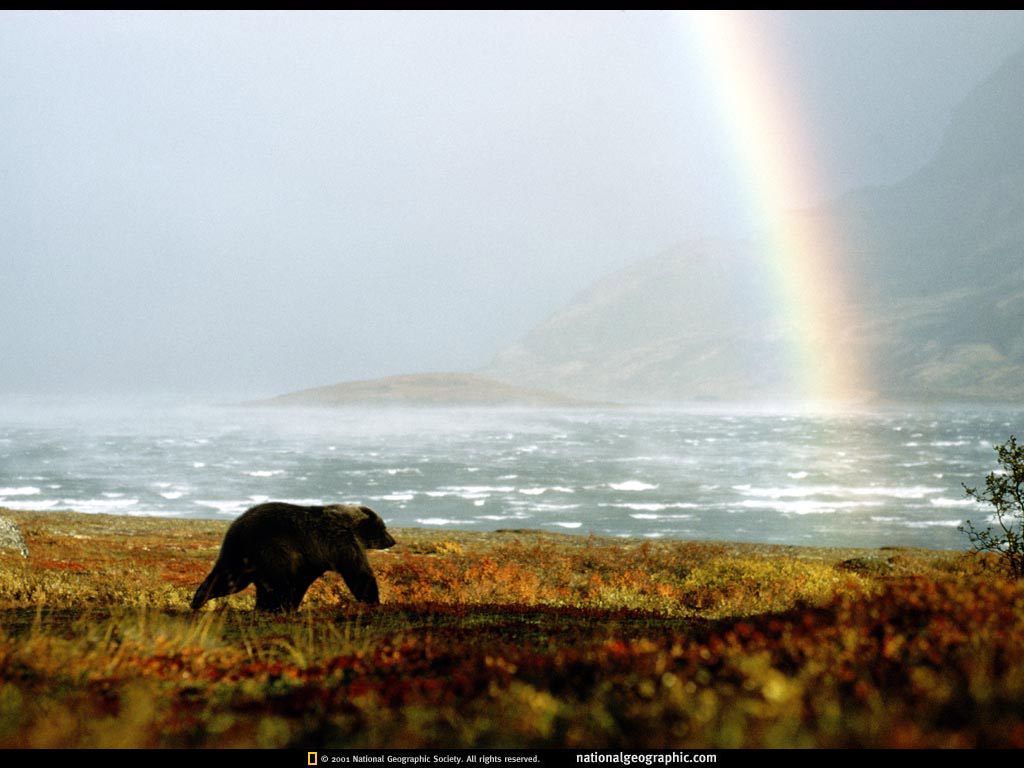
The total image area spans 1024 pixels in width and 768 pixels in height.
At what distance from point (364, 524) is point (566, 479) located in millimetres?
70236

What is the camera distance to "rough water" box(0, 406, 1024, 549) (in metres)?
53.8

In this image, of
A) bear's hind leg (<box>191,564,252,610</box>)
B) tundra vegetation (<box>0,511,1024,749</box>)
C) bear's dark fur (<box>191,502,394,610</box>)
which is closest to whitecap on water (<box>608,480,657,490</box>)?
bear's dark fur (<box>191,502,394,610</box>)

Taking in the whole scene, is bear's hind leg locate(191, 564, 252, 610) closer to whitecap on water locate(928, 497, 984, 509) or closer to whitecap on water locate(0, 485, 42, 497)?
whitecap on water locate(0, 485, 42, 497)

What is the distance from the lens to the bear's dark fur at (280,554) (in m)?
11.6

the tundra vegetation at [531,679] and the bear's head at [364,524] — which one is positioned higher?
the bear's head at [364,524]

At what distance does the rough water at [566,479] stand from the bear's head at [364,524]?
35.3 meters

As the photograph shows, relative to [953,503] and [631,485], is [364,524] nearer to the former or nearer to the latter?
→ [953,503]

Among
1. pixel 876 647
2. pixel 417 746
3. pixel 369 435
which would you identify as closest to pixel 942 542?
pixel 876 647

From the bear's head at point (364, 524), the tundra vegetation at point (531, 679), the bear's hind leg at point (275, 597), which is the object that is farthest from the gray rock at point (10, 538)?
the bear's head at point (364, 524)

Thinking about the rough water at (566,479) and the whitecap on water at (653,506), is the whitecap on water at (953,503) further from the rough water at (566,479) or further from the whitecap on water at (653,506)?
the whitecap on water at (653,506)

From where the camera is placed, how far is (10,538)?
Answer: 22.8m

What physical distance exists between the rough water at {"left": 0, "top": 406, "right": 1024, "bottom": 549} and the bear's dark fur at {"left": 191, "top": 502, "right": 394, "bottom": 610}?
36.4 metres
